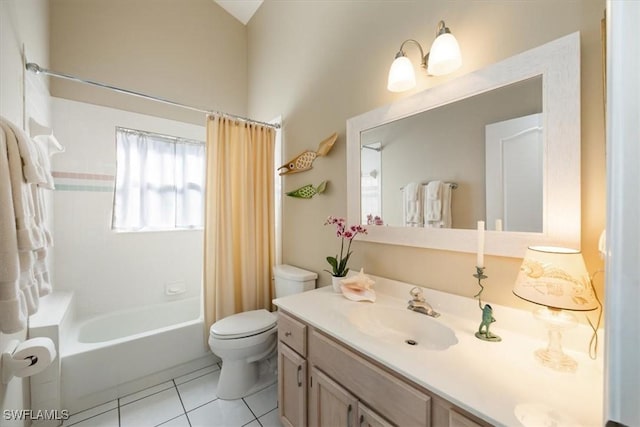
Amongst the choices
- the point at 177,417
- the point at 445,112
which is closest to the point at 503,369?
the point at 445,112

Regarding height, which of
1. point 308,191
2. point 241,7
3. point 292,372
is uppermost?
point 241,7

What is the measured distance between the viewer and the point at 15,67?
1.21 metres

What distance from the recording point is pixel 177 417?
152cm

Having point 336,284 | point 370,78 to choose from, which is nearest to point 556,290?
point 336,284

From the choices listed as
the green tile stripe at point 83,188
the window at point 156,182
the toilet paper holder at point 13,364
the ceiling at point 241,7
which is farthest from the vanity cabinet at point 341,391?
the ceiling at point 241,7

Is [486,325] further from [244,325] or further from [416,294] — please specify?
[244,325]

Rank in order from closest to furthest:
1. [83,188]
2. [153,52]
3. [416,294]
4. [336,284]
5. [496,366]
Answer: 1. [496,366]
2. [416,294]
3. [336,284]
4. [83,188]
5. [153,52]

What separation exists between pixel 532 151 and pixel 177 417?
91.1 inches

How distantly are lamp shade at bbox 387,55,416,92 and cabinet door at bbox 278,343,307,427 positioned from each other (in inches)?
56.8

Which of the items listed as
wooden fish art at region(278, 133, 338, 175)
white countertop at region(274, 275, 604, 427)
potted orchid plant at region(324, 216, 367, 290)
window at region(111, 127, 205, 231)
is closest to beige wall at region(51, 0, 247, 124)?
window at region(111, 127, 205, 231)

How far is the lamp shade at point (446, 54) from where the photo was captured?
3.50ft

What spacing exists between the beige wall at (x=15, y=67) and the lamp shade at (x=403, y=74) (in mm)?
1709

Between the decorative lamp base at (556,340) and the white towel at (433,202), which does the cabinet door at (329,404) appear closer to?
the decorative lamp base at (556,340)

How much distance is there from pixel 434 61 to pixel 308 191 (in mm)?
1138
